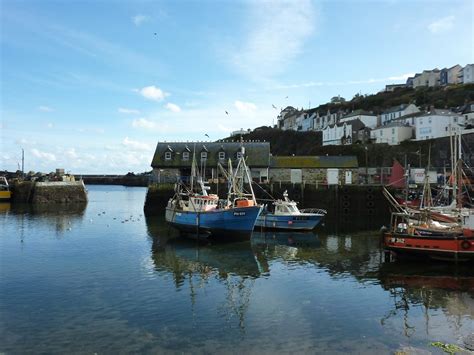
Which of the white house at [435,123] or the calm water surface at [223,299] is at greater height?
the white house at [435,123]

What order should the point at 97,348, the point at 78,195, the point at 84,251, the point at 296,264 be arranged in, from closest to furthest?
the point at 97,348 → the point at 296,264 → the point at 84,251 → the point at 78,195

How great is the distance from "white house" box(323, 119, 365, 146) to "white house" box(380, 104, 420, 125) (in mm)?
8186

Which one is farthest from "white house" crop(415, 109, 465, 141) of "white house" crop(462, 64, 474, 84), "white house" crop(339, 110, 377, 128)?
"white house" crop(462, 64, 474, 84)

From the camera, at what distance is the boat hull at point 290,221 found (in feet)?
117

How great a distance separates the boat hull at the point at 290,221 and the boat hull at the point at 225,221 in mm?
6211

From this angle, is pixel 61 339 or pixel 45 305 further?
pixel 45 305

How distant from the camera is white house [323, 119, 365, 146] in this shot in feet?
293

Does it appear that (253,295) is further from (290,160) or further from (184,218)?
(290,160)

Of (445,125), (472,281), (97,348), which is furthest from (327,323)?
(445,125)

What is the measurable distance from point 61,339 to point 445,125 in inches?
2921

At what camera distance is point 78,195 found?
223 feet

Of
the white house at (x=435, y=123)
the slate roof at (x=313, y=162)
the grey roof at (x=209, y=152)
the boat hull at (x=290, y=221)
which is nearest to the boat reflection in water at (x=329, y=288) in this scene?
the boat hull at (x=290, y=221)

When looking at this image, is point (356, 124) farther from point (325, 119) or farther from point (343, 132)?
point (325, 119)

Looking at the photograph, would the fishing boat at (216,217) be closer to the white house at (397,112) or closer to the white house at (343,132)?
the white house at (343,132)
